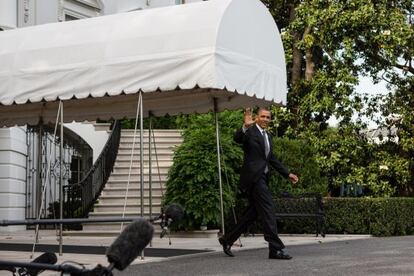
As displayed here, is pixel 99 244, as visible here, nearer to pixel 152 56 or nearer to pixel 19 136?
pixel 152 56

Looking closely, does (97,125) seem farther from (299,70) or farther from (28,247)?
(28,247)

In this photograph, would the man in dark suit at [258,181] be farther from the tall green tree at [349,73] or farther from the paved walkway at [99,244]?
the tall green tree at [349,73]

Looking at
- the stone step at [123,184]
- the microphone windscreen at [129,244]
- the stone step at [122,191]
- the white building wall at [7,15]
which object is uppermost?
the white building wall at [7,15]

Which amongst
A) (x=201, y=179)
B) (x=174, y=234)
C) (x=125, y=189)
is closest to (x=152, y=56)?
(x=201, y=179)

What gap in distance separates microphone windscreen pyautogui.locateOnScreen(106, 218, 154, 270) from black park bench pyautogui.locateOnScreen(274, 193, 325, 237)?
13.1 m

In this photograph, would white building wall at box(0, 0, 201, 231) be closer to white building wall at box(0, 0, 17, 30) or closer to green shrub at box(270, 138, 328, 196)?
white building wall at box(0, 0, 17, 30)

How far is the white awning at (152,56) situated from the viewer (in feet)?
33.5

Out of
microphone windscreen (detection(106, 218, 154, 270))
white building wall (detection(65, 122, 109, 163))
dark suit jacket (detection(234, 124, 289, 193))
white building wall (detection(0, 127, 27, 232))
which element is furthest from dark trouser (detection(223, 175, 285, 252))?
white building wall (detection(65, 122, 109, 163))

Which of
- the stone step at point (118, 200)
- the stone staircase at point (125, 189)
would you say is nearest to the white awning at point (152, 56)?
the stone staircase at point (125, 189)

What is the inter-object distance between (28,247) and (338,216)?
7.81 m

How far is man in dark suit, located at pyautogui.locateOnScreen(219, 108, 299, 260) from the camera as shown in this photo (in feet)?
32.4

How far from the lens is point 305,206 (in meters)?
16.7

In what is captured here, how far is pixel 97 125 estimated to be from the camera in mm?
22031

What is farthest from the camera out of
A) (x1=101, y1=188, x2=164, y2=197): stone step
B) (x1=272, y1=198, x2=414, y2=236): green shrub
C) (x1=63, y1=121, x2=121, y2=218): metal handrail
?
(x1=101, y1=188, x2=164, y2=197): stone step
